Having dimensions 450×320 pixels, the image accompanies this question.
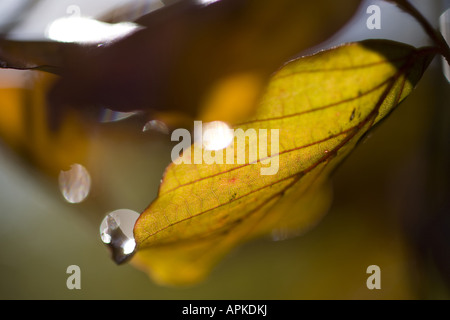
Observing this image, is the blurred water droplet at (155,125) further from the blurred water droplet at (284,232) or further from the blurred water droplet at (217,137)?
the blurred water droplet at (284,232)

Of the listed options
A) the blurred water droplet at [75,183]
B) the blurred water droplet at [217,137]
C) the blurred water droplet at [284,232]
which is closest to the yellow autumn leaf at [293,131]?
the blurred water droplet at [217,137]

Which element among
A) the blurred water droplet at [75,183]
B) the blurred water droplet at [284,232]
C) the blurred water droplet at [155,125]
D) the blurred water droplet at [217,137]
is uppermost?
the blurred water droplet at [75,183]

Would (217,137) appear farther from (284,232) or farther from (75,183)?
(75,183)

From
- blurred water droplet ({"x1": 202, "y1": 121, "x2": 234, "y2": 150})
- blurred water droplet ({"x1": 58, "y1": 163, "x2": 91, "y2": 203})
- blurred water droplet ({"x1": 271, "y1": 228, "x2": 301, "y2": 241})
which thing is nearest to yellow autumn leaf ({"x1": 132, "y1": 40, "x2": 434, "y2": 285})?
blurred water droplet ({"x1": 202, "y1": 121, "x2": 234, "y2": 150})

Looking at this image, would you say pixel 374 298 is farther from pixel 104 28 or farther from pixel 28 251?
pixel 28 251

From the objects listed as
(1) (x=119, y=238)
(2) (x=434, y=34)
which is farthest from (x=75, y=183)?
(2) (x=434, y=34)
